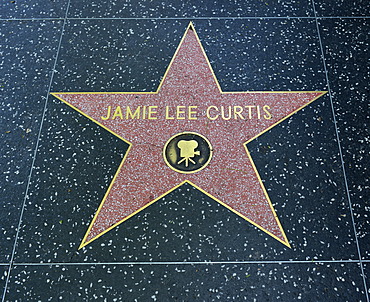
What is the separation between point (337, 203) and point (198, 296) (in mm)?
664

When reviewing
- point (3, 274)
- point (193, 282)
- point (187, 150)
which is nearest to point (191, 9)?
point (187, 150)

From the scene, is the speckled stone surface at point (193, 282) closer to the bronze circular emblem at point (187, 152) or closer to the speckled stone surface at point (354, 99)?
the speckled stone surface at point (354, 99)

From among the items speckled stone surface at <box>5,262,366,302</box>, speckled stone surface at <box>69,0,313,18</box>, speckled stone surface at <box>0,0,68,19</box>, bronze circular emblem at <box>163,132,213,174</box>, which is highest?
speckled stone surface at <box>0,0,68,19</box>

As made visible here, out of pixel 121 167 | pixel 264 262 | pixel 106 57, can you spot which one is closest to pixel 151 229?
pixel 121 167

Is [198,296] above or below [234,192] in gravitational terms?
below

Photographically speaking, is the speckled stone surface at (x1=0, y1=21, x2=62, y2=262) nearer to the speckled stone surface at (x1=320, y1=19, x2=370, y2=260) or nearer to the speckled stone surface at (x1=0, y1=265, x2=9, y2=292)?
the speckled stone surface at (x1=0, y1=265, x2=9, y2=292)

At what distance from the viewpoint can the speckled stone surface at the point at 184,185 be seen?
1.34 metres

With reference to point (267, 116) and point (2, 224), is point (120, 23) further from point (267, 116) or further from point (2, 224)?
point (2, 224)

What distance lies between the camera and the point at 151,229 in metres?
1.42

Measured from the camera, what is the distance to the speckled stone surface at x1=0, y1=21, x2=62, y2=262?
149cm

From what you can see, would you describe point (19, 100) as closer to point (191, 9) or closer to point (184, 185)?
point (184, 185)

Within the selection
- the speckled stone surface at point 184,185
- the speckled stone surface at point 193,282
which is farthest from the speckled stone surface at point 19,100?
the speckled stone surface at point 193,282

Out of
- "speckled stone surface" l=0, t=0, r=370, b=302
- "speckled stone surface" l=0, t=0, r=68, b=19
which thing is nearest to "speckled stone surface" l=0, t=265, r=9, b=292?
"speckled stone surface" l=0, t=0, r=370, b=302

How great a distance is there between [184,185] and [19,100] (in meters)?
0.91
